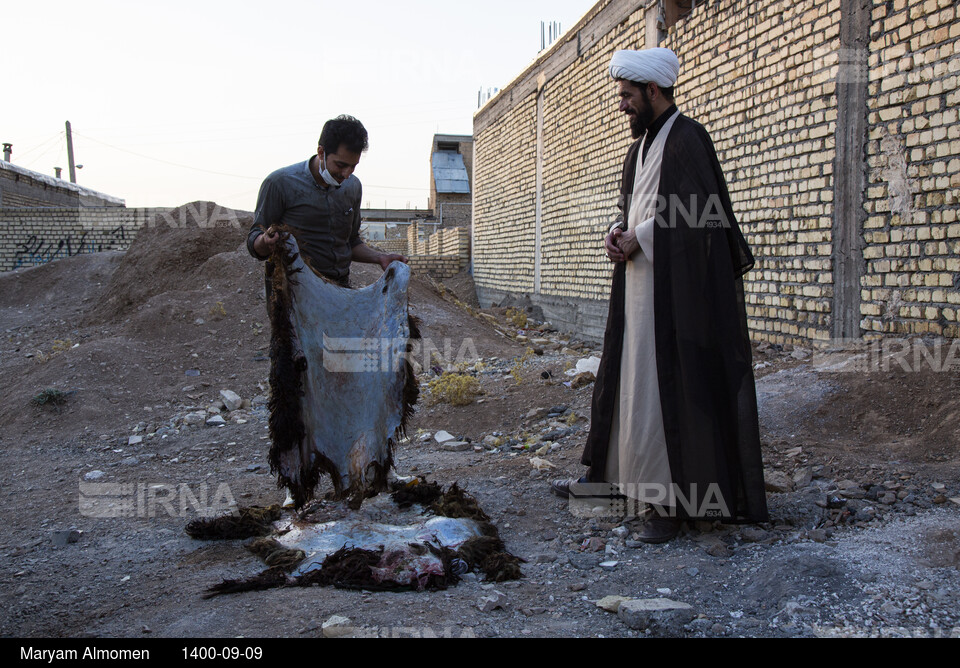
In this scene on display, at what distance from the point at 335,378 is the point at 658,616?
1707mm

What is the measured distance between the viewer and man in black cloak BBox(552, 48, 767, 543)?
2734 mm

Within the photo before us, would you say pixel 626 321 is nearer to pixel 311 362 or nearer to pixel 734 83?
pixel 311 362

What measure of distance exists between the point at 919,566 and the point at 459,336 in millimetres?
7291

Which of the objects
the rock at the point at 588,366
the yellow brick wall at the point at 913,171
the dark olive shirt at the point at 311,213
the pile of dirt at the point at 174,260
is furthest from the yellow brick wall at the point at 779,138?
the pile of dirt at the point at 174,260

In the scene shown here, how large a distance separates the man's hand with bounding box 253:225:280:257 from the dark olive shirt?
63 mm

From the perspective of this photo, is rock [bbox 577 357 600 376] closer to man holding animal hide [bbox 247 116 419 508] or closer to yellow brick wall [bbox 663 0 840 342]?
yellow brick wall [bbox 663 0 840 342]

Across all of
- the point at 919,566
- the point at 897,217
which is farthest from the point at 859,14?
the point at 919,566

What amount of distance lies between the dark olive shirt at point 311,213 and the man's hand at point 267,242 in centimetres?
6

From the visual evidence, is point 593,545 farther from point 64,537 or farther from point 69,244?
point 69,244

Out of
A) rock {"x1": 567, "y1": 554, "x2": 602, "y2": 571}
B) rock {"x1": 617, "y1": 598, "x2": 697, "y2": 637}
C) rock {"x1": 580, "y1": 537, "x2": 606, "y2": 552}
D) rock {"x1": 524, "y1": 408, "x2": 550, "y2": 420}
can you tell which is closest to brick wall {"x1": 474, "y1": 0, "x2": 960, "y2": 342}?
rock {"x1": 524, "y1": 408, "x2": 550, "y2": 420}

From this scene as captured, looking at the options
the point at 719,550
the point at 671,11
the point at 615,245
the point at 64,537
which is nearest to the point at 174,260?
the point at 671,11

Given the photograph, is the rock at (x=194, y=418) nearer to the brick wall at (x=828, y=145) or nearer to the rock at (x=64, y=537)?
the rock at (x=64, y=537)

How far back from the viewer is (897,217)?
4711mm

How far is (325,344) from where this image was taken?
310cm
